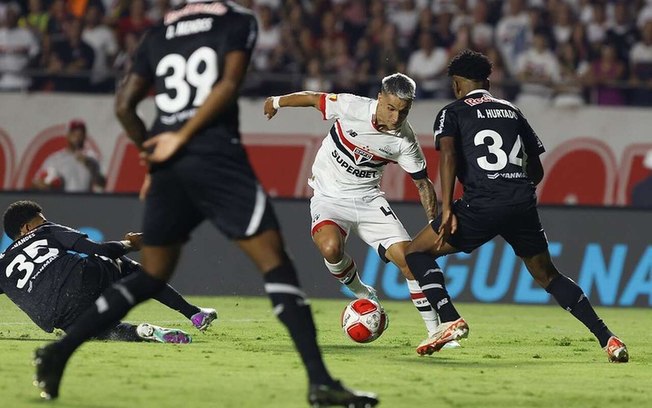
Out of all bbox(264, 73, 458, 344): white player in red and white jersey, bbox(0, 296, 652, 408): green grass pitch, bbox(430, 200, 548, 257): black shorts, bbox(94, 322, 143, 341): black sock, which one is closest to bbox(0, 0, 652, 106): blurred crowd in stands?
bbox(0, 296, 652, 408): green grass pitch

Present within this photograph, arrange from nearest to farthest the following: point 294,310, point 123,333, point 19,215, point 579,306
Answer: point 294,310 < point 579,306 < point 123,333 < point 19,215

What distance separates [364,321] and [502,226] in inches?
54.5

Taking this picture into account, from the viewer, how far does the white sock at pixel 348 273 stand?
10.7m

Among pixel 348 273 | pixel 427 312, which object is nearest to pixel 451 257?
pixel 348 273

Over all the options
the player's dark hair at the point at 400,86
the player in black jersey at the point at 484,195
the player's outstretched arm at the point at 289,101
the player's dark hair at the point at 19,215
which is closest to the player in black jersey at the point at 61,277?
the player's dark hair at the point at 19,215

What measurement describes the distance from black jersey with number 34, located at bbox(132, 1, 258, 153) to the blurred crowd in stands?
34.6 ft

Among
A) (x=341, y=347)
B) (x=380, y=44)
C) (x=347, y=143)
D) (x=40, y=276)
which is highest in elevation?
(x=347, y=143)

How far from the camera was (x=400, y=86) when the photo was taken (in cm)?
960

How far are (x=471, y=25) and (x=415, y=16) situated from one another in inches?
37.5

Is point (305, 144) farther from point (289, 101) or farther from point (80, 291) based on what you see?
point (80, 291)

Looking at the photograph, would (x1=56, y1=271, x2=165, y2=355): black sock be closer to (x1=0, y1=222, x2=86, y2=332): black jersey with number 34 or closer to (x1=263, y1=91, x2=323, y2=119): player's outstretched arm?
(x1=0, y1=222, x2=86, y2=332): black jersey with number 34

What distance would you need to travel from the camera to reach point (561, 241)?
1573cm

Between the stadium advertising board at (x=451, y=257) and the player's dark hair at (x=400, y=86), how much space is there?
6.06m

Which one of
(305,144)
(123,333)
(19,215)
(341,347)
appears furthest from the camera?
(305,144)
